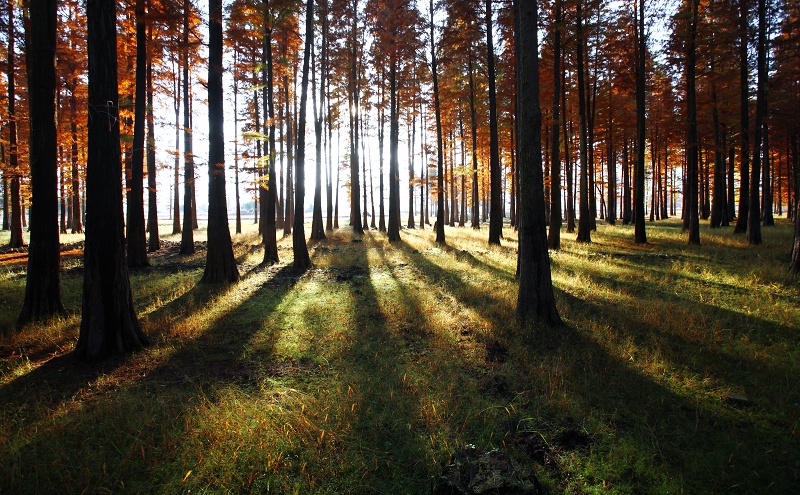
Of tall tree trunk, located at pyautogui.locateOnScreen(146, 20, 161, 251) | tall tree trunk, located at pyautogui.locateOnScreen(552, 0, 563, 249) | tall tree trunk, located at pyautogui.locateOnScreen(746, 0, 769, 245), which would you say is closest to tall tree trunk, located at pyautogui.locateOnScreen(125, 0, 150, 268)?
tall tree trunk, located at pyautogui.locateOnScreen(146, 20, 161, 251)

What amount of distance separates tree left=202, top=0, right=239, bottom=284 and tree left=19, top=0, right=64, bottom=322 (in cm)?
369

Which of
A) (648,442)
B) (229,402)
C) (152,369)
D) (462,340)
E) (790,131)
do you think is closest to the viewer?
(648,442)

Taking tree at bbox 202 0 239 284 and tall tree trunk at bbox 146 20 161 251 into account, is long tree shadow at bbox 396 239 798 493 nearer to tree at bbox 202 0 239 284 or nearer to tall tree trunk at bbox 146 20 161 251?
tree at bbox 202 0 239 284

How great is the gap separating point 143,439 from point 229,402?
2.79ft

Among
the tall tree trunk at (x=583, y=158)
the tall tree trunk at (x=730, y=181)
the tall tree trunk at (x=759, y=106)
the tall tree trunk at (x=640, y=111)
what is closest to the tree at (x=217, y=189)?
the tall tree trunk at (x=583, y=158)

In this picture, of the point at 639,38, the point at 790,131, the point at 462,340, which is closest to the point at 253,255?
the point at 462,340

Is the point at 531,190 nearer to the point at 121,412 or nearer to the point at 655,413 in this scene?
the point at 655,413

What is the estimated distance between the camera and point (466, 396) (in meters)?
4.36

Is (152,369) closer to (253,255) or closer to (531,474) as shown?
(531,474)

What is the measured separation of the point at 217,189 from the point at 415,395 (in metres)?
9.61

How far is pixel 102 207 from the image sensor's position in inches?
222

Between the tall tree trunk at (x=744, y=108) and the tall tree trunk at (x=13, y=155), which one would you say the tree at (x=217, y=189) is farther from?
the tall tree trunk at (x=744, y=108)

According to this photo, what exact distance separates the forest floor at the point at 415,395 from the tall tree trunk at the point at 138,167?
176 inches

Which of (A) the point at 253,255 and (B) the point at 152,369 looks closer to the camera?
(B) the point at 152,369
